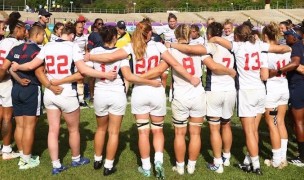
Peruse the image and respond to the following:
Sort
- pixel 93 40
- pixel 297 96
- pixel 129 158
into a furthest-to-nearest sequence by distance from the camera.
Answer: pixel 93 40
pixel 129 158
pixel 297 96

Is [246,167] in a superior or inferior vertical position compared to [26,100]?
inferior

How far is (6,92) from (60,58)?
5.14 ft

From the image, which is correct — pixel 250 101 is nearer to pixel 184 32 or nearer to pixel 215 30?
pixel 215 30

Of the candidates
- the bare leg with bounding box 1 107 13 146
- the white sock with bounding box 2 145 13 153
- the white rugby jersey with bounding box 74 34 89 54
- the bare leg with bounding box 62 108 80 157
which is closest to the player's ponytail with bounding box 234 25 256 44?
the bare leg with bounding box 62 108 80 157

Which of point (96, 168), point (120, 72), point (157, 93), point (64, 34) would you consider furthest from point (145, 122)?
point (64, 34)

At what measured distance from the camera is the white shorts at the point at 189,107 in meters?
5.67

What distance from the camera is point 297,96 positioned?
6488 millimetres

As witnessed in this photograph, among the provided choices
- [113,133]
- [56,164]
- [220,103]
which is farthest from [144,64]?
[56,164]

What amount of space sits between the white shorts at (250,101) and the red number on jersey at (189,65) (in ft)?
3.03

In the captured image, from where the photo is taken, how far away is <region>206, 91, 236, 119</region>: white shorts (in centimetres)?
584

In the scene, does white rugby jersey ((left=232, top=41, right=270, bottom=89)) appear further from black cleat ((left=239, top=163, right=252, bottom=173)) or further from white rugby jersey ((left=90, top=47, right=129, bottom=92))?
white rugby jersey ((left=90, top=47, right=129, bottom=92))

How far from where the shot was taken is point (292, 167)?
6387 mm

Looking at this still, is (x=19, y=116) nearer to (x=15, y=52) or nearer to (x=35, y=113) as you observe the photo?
(x=35, y=113)

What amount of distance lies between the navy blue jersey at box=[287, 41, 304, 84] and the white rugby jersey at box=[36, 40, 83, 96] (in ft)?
11.5
